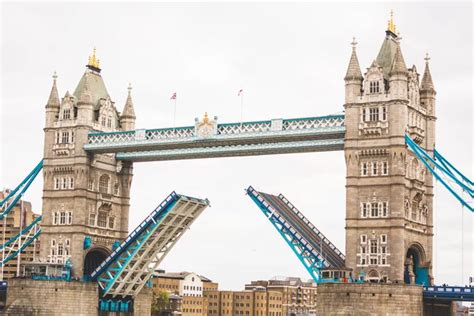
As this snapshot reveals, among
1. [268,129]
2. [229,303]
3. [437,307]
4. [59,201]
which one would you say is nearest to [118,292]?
[59,201]

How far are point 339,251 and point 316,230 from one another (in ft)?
7.64

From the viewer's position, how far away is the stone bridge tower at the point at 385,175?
215ft

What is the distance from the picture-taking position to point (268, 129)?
71875 millimetres

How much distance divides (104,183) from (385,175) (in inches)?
1090

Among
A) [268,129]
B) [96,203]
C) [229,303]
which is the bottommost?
[229,303]

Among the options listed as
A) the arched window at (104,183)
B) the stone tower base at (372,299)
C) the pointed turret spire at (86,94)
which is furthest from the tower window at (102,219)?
the stone tower base at (372,299)

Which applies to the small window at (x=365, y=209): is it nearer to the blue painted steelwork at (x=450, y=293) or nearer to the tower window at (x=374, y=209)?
the tower window at (x=374, y=209)

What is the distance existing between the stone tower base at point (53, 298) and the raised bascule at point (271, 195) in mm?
1010

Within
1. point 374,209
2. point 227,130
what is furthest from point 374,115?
point 227,130

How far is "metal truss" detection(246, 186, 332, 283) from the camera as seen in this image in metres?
66.2

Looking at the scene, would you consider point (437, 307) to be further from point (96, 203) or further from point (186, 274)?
point (186, 274)

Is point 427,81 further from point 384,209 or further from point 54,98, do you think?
point 54,98

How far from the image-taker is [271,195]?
71.2 meters

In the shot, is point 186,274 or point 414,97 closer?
point 414,97
